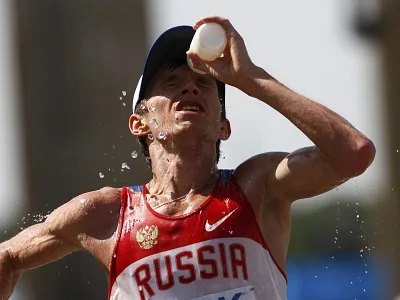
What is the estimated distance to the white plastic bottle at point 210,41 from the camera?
24.9 feet

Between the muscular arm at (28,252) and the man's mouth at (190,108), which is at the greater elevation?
the man's mouth at (190,108)

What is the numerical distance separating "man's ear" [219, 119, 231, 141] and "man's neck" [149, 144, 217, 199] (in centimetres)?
15

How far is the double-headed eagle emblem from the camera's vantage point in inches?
305

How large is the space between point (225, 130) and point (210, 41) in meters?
0.78

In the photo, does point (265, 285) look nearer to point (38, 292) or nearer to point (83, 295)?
point (83, 295)

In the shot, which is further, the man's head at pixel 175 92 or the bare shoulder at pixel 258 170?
the man's head at pixel 175 92

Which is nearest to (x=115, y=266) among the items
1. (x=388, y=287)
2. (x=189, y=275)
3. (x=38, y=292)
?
(x=189, y=275)

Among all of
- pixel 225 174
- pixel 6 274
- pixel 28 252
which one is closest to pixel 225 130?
pixel 225 174

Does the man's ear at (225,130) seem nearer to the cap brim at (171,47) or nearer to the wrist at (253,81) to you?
the cap brim at (171,47)

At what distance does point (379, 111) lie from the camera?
23.0m

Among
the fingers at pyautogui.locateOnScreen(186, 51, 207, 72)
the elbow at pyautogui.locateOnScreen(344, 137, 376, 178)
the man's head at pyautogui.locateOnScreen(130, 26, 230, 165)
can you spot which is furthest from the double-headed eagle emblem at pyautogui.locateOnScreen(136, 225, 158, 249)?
the elbow at pyautogui.locateOnScreen(344, 137, 376, 178)

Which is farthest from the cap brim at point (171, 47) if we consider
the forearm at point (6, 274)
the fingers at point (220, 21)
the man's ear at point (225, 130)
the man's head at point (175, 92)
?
the forearm at point (6, 274)

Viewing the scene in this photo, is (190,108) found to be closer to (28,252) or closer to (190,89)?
(190,89)

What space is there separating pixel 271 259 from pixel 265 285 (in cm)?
15
